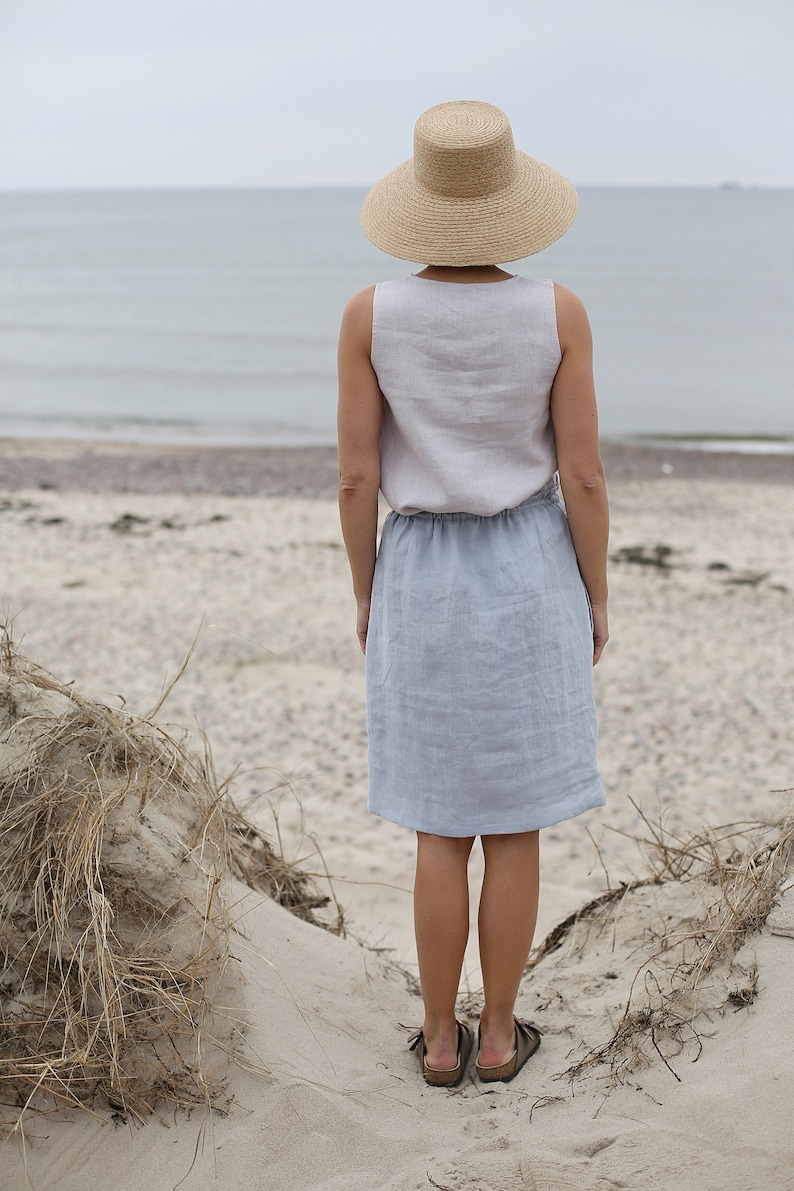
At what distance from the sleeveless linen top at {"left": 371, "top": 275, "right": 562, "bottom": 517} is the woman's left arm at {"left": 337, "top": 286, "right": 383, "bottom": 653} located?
0.03m

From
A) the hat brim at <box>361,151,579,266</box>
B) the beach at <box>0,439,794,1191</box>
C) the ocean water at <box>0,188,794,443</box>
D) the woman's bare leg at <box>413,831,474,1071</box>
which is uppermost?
the hat brim at <box>361,151,579,266</box>

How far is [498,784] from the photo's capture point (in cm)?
212

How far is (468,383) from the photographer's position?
200cm

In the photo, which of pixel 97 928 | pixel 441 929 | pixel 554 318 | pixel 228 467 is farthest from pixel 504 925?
pixel 228 467

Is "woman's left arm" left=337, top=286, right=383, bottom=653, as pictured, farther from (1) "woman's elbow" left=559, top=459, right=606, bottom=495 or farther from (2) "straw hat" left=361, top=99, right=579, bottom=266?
(1) "woman's elbow" left=559, top=459, right=606, bottom=495

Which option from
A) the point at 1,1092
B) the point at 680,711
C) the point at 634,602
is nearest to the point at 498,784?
the point at 1,1092

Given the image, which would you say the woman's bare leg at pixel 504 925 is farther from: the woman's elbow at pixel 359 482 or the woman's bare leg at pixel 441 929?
the woman's elbow at pixel 359 482

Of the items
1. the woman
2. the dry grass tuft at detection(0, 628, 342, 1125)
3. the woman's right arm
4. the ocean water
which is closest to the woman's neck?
the woman

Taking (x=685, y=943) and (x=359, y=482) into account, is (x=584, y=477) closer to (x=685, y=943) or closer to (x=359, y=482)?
(x=359, y=482)

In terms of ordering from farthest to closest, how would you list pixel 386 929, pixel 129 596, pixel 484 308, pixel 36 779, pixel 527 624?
pixel 129 596 → pixel 386 929 → pixel 36 779 → pixel 527 624 → pixel 484 308

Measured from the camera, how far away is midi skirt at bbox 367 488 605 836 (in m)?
2.09

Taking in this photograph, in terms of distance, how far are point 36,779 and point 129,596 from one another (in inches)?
199

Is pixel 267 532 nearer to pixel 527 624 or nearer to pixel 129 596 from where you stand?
pixel 129 596

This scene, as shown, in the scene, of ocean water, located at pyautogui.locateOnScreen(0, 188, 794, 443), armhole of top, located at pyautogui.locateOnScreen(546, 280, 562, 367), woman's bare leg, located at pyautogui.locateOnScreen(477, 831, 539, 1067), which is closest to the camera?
armhole of top, located at pyautogui.locateOnScreen(546, 280, 562, 367)
